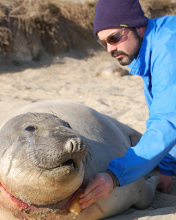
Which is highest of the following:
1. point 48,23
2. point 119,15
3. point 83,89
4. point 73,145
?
point 119,15

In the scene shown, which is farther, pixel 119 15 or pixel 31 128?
pixel 119 15

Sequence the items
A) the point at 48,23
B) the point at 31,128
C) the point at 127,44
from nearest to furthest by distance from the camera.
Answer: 1. the point at 31,128
2. the point at 127,44
3. the point at 48,23

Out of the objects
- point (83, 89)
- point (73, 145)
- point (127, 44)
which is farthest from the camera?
point (83, 89)

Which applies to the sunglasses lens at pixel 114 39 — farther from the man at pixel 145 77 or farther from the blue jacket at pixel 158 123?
the blue jacket at pixel 158 123

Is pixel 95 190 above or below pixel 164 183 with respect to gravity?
above

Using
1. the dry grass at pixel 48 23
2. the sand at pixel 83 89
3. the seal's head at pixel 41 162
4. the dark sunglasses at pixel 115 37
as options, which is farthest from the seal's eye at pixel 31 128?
the dry grass at pixel 48 23

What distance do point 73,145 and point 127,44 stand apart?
1.45 meters

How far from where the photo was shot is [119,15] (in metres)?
2.49

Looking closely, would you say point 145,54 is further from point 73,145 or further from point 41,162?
point 41,162

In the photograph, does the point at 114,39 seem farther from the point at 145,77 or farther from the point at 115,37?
the point at 145,77

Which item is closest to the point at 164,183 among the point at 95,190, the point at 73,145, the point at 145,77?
the point at 145,77

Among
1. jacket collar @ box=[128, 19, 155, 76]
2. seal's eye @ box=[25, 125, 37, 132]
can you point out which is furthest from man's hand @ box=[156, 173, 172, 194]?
seal's eye @ box=[25, 125, 37, 132]

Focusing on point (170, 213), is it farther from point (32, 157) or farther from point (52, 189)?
point (32, 157)

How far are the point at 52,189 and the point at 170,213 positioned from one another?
1.01 meters
